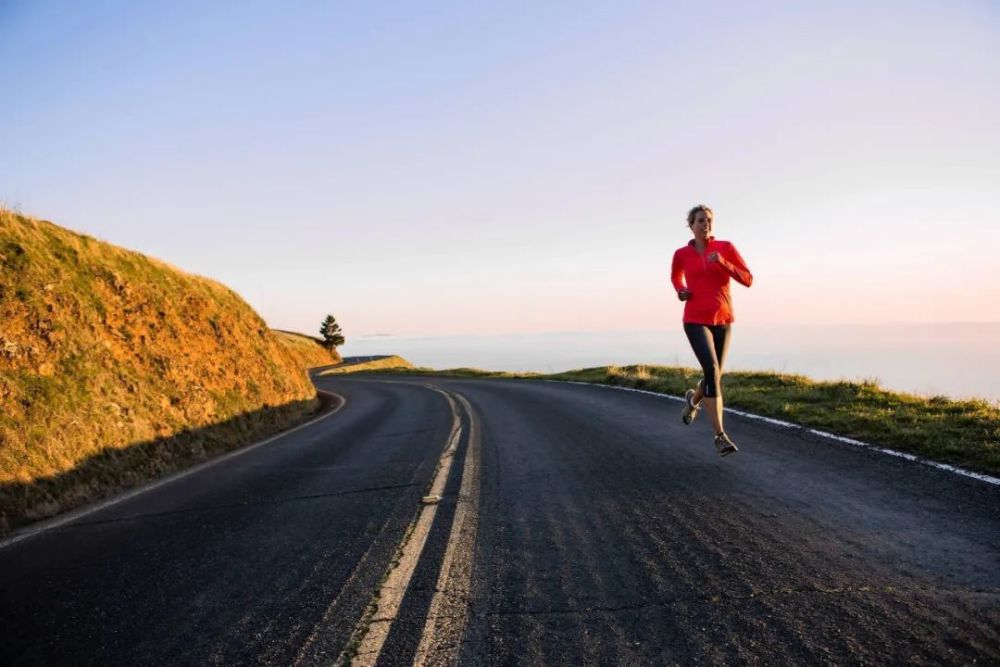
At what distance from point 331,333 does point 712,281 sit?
74.2 m

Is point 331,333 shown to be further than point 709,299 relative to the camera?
Yes

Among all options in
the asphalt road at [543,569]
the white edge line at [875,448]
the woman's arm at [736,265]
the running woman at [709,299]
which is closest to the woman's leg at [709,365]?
the running woman at [709,299]

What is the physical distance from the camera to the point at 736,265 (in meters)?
5.72

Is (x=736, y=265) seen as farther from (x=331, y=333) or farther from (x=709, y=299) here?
(x=331, y=333)

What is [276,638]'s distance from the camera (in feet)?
7.73

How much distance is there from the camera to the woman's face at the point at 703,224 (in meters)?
5.75

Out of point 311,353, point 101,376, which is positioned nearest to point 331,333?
point 311,353

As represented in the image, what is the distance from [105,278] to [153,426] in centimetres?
424

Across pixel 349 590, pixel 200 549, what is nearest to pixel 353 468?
pixel 200 549

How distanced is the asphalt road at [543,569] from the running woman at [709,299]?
71cm

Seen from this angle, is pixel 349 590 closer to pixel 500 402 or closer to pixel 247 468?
pixel 247 468

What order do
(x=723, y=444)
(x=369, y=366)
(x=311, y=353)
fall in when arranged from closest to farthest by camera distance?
(x=723, y=444)
(x=369, y=366)
(x=311, y=353)

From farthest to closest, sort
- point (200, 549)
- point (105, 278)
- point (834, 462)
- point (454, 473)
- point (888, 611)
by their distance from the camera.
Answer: point (105, 278)
point (454, 473)
point (834, 462)
point (200, 549)
point (888, 611)

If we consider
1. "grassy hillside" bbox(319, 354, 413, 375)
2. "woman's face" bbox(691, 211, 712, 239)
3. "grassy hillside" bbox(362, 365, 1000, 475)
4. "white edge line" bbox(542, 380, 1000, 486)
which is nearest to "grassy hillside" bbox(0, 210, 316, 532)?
"woman's face" bbox(691, 211, 712, 239)
